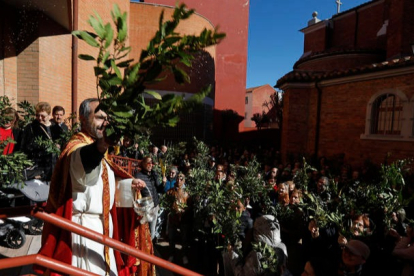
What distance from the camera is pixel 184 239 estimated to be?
464cm

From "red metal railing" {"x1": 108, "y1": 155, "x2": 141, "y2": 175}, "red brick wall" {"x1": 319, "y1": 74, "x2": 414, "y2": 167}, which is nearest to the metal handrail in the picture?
"red metal railing" {"x1": 108, "y1": 155, "x2": 141, "y2": 175}

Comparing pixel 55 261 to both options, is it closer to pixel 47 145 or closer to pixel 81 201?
pixel 81 201

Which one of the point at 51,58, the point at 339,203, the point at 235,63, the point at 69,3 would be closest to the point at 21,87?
the point at 51,58

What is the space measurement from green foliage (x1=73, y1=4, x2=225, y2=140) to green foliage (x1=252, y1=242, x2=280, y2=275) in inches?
94.4

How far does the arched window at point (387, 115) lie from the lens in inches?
339

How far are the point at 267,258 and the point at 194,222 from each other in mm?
1674

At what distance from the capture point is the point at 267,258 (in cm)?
301

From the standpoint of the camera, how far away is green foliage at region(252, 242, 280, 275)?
2.94 meters

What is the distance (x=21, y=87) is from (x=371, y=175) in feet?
32.0

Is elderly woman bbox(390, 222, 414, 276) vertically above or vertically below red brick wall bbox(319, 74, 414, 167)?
below

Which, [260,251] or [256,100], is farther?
[256,100]

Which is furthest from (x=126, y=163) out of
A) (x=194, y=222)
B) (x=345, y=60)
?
(x=345, y=60)

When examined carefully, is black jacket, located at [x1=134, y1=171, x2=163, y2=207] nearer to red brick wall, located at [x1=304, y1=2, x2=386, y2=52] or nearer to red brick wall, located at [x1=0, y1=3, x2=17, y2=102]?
red brick wall, located at [x1=0, y1=3, x2=17, y2=102]

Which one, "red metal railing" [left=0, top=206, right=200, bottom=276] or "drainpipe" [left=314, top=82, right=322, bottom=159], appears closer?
"red metal railing" [left=0, top=206, right=200, bottom=276]
